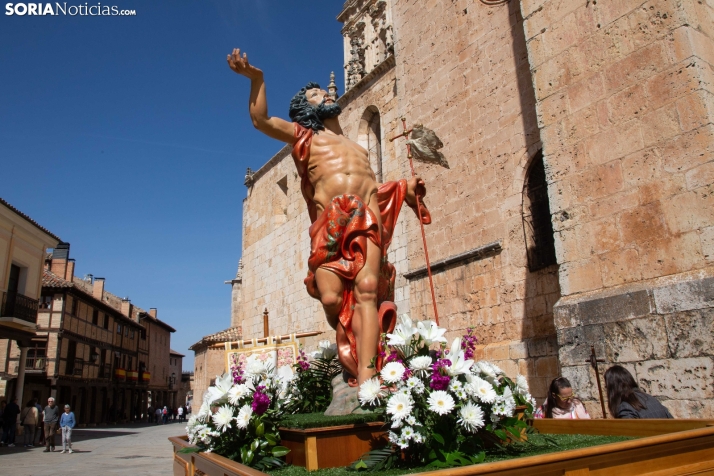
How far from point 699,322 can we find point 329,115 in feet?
10.2

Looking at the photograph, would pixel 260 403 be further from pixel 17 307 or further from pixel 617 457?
pixel 17 307

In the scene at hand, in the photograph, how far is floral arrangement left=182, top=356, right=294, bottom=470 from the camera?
250cm

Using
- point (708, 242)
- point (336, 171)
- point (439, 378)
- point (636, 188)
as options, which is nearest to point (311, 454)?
point (439, 378)

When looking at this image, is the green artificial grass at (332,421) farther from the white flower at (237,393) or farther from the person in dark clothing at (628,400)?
the person in dark clothing at (628,400)

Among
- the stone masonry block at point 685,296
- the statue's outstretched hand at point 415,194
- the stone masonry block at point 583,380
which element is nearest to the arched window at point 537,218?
the stone masonry block at point 583,380

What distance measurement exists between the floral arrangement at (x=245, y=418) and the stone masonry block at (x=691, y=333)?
2945 millimetres

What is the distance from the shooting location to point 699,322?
3.82 m

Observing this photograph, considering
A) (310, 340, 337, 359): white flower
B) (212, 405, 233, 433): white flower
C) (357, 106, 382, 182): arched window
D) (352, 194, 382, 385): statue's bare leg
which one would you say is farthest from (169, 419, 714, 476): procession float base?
(357, 106, 382, 182): arched window

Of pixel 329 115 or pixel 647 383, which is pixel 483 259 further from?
pixel 329 115

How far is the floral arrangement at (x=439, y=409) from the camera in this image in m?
2.06

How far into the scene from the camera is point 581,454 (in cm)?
174

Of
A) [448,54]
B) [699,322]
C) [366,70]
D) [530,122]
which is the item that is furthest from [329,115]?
[366,70]

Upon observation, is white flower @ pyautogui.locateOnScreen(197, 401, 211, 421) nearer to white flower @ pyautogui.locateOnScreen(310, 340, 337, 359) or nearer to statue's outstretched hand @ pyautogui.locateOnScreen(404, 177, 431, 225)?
white flower @ pyautogui.locateOnScreen(310, 340, 337, 359)

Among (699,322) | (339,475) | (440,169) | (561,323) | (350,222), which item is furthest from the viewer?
(440,169)
